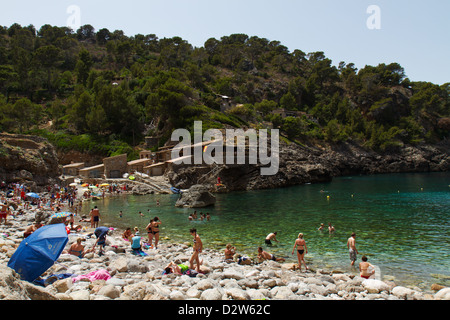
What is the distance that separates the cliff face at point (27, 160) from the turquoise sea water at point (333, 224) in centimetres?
815

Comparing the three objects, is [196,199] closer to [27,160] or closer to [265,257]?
[265,257]

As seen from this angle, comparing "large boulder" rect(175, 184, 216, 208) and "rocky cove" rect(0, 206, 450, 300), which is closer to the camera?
"rocky cove" rect(0, 206, 450, 300)

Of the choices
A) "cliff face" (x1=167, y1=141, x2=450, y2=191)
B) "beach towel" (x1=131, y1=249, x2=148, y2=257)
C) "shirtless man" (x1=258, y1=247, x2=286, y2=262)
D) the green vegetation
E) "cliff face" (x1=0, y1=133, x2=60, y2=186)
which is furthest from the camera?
the green vegetation

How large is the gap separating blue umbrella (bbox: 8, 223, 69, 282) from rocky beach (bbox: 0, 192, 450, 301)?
0.55m

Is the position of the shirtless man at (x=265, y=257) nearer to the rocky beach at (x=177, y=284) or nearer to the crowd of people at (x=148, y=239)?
the crowd of people at (x=148, y=239)

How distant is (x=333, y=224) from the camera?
2245cm

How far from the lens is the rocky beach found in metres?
6.84

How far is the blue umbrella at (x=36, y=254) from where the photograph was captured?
7.77 meters

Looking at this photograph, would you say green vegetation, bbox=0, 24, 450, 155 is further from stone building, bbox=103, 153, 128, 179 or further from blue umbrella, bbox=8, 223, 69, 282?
blue umbrella, bbox=8, 223, 69, 282

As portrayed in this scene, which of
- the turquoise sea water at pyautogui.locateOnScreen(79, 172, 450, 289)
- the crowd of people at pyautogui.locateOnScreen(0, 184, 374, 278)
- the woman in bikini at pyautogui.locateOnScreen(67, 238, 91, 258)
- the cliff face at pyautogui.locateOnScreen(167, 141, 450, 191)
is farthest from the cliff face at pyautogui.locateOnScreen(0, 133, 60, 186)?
the woman in bikini at pyautogui.locateOnScreen(67, 238, 91, 258)

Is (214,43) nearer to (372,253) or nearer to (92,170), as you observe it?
(92,170)

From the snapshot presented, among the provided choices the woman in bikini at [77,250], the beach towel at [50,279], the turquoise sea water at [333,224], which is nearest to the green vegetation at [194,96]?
the turquoise sea water at [333,224]

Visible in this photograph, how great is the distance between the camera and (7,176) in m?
31.8
